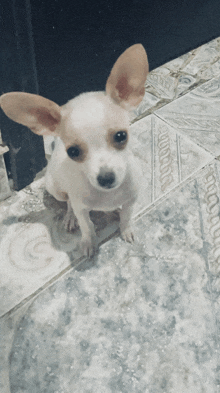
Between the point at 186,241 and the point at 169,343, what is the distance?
495mm

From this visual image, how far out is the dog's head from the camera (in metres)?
1.02

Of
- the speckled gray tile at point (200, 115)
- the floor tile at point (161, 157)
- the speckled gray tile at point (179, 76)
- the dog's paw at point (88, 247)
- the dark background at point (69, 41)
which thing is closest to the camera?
the dark background at point (69, 41)

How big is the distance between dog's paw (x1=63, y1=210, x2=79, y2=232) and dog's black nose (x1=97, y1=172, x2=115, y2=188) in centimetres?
60

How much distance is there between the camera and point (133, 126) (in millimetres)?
2168

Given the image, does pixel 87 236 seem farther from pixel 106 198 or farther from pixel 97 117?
pixel 97 117

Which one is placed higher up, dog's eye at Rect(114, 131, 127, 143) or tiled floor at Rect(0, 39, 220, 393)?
dog's eye at Rect(114, 131, 127, 143)

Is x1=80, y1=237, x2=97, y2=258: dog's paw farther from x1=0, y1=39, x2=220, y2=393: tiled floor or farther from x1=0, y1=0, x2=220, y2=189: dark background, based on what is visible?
x1=0, y1=0, x2=220, y2=189: dark background

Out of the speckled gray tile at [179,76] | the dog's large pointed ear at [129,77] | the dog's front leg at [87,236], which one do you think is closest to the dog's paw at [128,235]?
the dog's front leg at [87,236]

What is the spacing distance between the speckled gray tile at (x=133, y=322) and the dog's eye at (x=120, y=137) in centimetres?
69

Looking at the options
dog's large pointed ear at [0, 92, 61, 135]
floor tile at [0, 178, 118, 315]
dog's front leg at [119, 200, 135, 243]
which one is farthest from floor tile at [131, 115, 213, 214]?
dog's large pointed ear at [0, 92, 61, 135]

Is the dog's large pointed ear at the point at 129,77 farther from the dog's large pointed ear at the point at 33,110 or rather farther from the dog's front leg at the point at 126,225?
the dog's front leg at the point at 126,225

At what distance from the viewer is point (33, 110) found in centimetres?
106

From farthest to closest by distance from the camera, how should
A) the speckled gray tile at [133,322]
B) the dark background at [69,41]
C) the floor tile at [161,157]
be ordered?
the floor tile at [161,157]
the dark background at [69,41]
the speckled gray tile at [133,322]

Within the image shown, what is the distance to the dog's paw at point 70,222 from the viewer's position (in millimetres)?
1671
